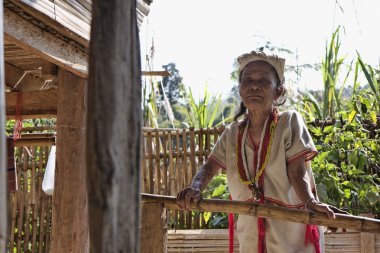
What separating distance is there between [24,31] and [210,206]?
4.00ft

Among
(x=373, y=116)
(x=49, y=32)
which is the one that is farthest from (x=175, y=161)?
(x=49, y=32)

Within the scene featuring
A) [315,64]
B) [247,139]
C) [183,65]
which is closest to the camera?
[247,139]

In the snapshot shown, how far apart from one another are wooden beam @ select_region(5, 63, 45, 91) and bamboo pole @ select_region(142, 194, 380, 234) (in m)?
1.92

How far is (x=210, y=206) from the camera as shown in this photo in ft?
8.71

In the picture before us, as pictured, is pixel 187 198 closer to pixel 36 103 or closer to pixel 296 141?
pixel 296 141

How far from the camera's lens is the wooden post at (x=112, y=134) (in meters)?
1.26

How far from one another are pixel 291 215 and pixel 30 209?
16.5 ft

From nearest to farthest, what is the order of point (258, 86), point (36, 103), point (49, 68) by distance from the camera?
point (258, 86)
point (49, 68)
point (36, 103)

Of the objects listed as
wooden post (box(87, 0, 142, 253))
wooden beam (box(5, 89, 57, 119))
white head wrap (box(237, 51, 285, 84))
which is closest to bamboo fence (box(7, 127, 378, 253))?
wooden beam (box(5, 89, 57, 119))

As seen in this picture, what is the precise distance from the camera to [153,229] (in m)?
2.71

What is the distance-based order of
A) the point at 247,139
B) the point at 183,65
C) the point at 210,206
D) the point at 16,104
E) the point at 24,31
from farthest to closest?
the point at 183,65 < the point at 16,104 < the point at 247,139 < the point at 24,31 < the point at 210,206

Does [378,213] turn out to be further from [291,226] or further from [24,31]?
[24,31]

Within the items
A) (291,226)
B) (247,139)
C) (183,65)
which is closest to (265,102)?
(247,139)

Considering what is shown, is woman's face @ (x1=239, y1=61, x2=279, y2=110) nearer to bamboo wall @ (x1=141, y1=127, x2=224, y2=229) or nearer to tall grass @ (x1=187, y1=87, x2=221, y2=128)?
bamboo wall @ (x1=141, y1=127, x2=224, y2=229)
